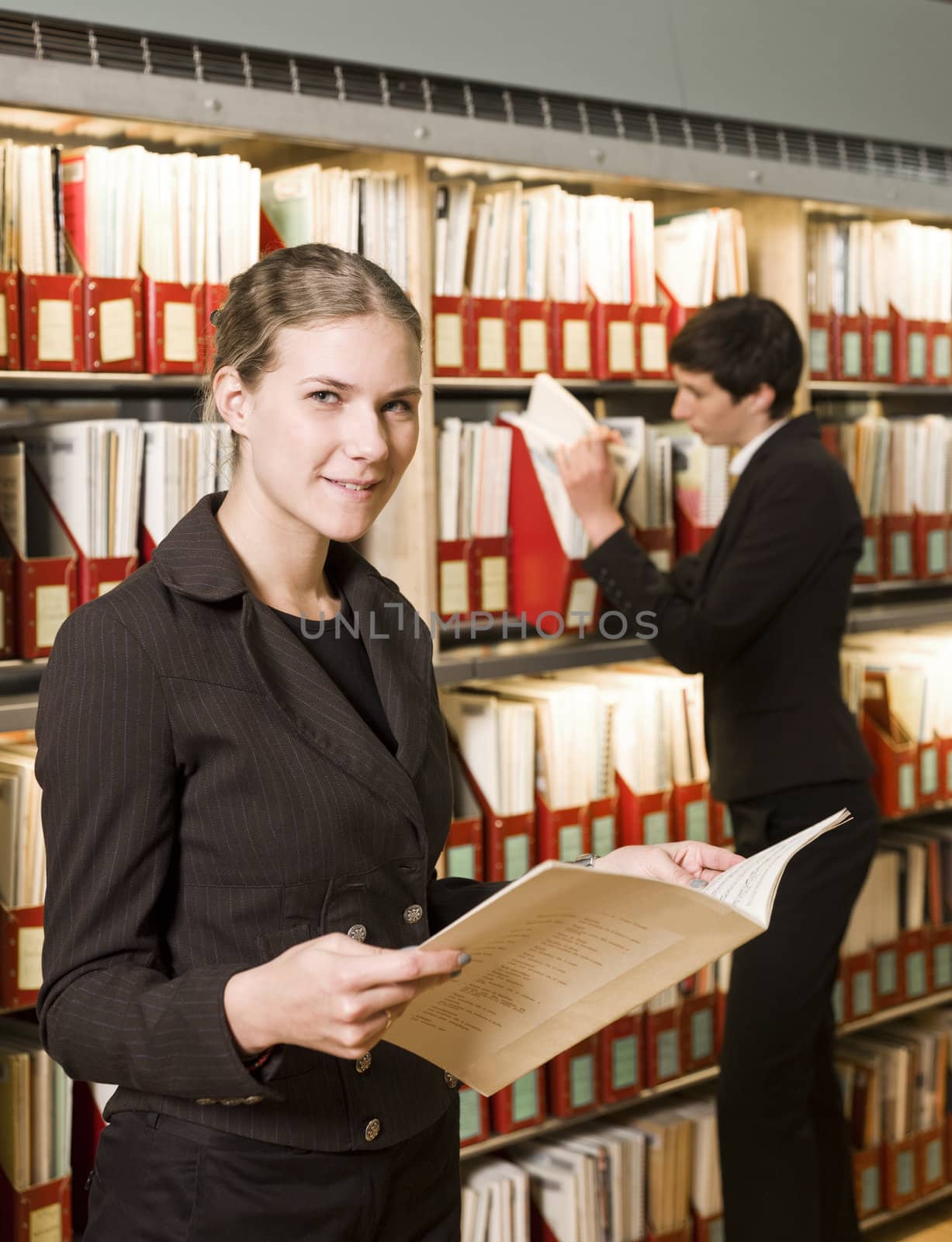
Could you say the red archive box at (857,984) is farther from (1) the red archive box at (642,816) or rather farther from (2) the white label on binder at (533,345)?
(2) the white label on binder at (533,345)

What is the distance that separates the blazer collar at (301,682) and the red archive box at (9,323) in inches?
30.3

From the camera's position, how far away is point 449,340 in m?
2.47

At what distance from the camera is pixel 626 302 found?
2791 mm

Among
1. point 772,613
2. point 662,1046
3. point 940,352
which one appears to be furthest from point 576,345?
point 662,1046

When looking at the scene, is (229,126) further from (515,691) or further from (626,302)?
(515,691)

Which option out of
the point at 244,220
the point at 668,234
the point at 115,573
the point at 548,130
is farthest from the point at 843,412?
the point at 115,573

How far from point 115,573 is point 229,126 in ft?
2.24

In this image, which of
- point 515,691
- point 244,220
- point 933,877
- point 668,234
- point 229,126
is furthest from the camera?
point 933,877

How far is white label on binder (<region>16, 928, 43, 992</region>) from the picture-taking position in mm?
2016

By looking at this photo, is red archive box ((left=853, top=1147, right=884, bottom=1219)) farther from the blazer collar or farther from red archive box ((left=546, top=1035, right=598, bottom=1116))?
the blazer collar

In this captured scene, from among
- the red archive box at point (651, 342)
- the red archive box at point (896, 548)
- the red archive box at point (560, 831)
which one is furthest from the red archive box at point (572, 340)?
the red archive box at point (896, 548)

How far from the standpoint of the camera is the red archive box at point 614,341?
107 inches

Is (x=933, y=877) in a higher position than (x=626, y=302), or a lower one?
lower

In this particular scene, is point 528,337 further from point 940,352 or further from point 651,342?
point 940,352
